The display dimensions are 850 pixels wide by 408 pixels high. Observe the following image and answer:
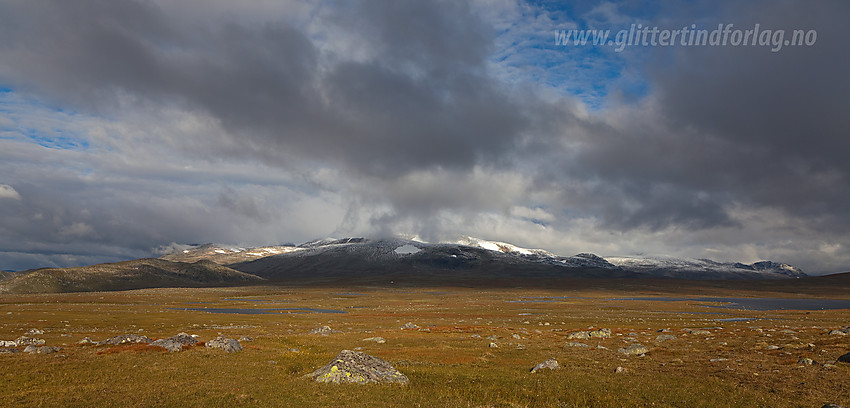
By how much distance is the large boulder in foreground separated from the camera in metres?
32.5

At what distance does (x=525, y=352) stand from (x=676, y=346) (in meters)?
19.1

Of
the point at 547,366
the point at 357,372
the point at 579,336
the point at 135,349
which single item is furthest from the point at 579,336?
the point at 135,349

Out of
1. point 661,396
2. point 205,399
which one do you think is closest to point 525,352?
point 661,396

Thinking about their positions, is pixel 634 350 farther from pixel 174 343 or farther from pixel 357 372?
pixel 174 343

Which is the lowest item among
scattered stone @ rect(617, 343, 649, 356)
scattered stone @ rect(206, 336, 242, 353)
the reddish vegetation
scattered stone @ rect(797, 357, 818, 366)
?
the reddish vegetation

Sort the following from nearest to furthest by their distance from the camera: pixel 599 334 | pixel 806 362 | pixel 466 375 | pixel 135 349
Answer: pixel 466 375 < pixel 806 362 < pixel 135 349 < pixel 599 334

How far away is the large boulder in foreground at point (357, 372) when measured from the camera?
32531 millimetres

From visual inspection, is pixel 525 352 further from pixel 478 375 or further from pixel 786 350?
pixel 786 350

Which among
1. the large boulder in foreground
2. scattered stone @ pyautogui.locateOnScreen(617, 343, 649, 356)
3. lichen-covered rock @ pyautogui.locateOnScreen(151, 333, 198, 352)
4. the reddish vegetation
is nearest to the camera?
the large boulder in foreground

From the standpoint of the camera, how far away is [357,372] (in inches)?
1297

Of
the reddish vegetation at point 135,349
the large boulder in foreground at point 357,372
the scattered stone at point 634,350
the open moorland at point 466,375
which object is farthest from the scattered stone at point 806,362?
the reddish vegetation at point 135,349

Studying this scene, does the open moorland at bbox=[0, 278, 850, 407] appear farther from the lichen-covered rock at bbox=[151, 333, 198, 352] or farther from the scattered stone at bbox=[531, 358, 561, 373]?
the scattered stone at bbox=[531, 358, 561, 373]

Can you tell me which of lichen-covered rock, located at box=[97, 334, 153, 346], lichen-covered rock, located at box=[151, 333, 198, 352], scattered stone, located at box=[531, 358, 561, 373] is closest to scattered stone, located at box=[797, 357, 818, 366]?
scattered stone, located at box=[531, 358, 561, 373]

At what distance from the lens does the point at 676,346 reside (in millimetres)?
53188
